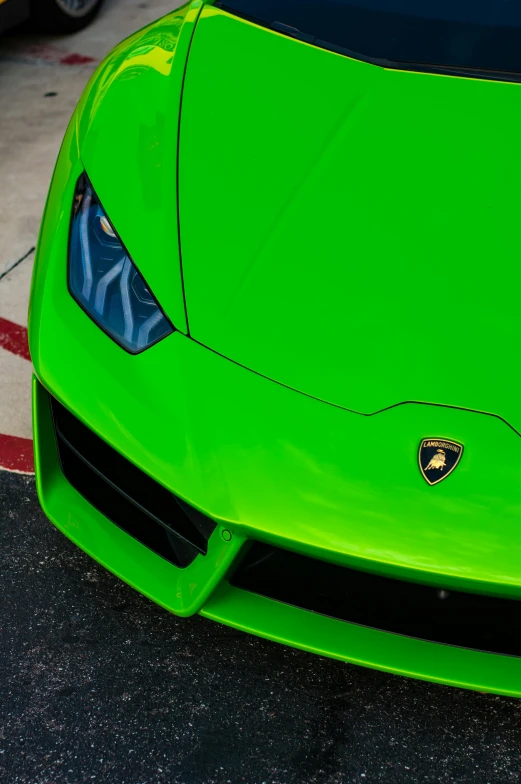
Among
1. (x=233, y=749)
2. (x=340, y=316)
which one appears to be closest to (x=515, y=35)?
(x=340, y=316)

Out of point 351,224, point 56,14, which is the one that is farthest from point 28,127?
point 351,224

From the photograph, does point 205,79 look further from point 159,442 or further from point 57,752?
point 57,752

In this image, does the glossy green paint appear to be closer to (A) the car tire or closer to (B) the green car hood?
(B) the green car hood

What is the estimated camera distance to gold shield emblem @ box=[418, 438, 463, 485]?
153 centimetres

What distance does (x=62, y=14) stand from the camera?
15.5 ft

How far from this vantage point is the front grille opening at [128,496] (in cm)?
171

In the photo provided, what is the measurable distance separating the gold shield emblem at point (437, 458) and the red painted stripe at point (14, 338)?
5.23 ft

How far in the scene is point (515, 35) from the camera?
2287 mm

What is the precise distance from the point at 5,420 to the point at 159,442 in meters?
1.14

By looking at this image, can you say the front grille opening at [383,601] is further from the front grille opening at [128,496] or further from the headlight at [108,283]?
the headlight at [108,283]

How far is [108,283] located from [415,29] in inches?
43.6

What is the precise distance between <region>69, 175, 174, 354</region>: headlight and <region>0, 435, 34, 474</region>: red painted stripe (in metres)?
0.74

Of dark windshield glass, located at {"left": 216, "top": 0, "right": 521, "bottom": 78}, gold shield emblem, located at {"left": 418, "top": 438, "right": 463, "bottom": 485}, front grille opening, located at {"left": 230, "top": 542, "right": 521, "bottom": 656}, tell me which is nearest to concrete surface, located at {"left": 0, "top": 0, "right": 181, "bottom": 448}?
front grille opening, located at {"left": 230, "top": 542, "right": 521, "bottom": 656}

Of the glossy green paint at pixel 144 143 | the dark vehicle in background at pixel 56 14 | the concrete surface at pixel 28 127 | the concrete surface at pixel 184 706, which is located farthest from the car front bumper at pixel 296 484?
the dark vehicle in background at pixel 56 14
